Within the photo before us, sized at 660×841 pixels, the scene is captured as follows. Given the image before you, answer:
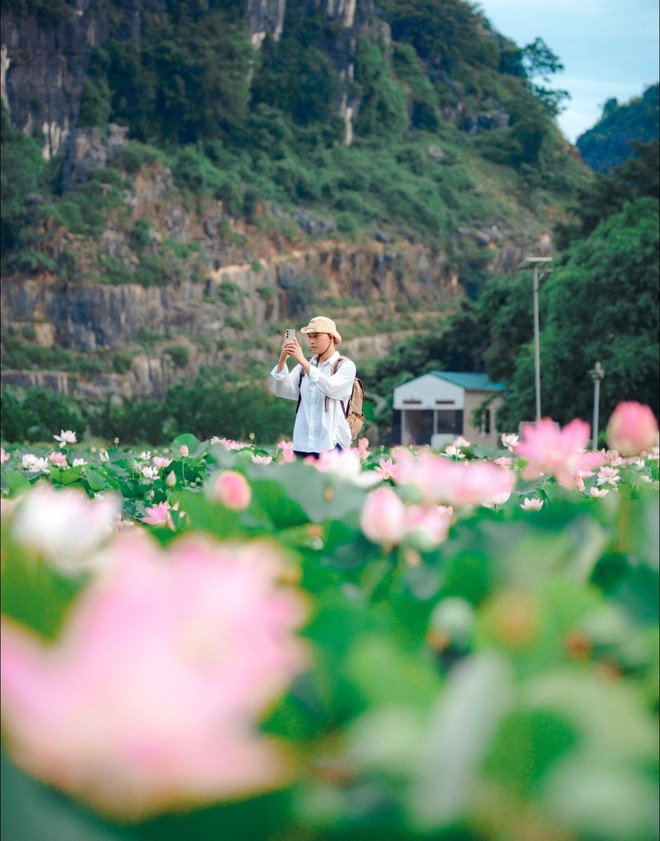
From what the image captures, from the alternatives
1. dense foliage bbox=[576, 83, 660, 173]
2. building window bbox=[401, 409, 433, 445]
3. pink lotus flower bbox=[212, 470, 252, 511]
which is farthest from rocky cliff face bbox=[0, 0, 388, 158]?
pink lotus flower bbox=[212, 470, 252, 511]

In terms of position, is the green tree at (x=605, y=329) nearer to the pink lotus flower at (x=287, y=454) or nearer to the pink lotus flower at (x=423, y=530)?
the pink lotus flower at (x=287, y=454)

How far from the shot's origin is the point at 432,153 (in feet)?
278

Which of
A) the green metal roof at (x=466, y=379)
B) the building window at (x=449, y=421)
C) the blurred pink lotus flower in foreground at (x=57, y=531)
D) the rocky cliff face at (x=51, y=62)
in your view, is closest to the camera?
the blurred pink lotus flower in foreground at (x=57, y=531)

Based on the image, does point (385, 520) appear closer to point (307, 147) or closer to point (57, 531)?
point (57, 531)

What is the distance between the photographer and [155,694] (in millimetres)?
665

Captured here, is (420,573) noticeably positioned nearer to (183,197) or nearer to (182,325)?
(182,325)

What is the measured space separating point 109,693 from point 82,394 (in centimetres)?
5760

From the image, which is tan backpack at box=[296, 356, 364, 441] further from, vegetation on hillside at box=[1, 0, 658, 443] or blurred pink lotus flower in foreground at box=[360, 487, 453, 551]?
vegetation on hillside at box=[1, 0, 658, 443]

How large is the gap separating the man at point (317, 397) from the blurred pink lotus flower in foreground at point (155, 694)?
4.44 meters

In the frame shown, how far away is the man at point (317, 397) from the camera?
5273mm

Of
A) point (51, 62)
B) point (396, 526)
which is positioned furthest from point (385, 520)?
point (51, 62)

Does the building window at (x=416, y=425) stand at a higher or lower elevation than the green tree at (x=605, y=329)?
lower

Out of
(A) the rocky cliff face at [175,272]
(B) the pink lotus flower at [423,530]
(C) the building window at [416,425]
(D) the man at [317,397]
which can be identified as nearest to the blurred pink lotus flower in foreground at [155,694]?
(B) the pink lotus flower at [423,530]

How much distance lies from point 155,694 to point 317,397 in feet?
15.4
